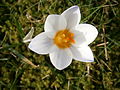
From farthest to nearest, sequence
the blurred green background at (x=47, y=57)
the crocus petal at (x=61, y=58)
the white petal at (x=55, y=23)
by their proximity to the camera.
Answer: the blurred green background at (x=47, y=57), the crocus petal at (x=61, y=58), the white petal at (x=55, y=23)

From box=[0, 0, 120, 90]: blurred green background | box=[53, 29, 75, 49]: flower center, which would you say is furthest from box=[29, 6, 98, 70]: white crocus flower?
box=[0, 0, 120, 90]: blurred green background

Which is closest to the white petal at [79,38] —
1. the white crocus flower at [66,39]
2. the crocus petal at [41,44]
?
the white crocus flower at [66,39]

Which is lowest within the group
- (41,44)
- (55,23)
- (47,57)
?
(47,57)

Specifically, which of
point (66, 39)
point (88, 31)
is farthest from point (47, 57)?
point (88, 31)

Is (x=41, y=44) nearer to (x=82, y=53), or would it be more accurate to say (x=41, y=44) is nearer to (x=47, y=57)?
(x=82, y=53)

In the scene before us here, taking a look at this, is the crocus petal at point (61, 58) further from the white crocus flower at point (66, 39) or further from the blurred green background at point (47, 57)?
the blurred green background at point (47, 57)

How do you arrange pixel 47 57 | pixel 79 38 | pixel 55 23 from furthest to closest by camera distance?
pixel 47 57
pixel 79 38
pixel 55 23

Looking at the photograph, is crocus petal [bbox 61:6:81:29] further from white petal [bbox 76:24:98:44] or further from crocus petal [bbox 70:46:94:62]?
crocus petal [bbox 70:46:94:62]
